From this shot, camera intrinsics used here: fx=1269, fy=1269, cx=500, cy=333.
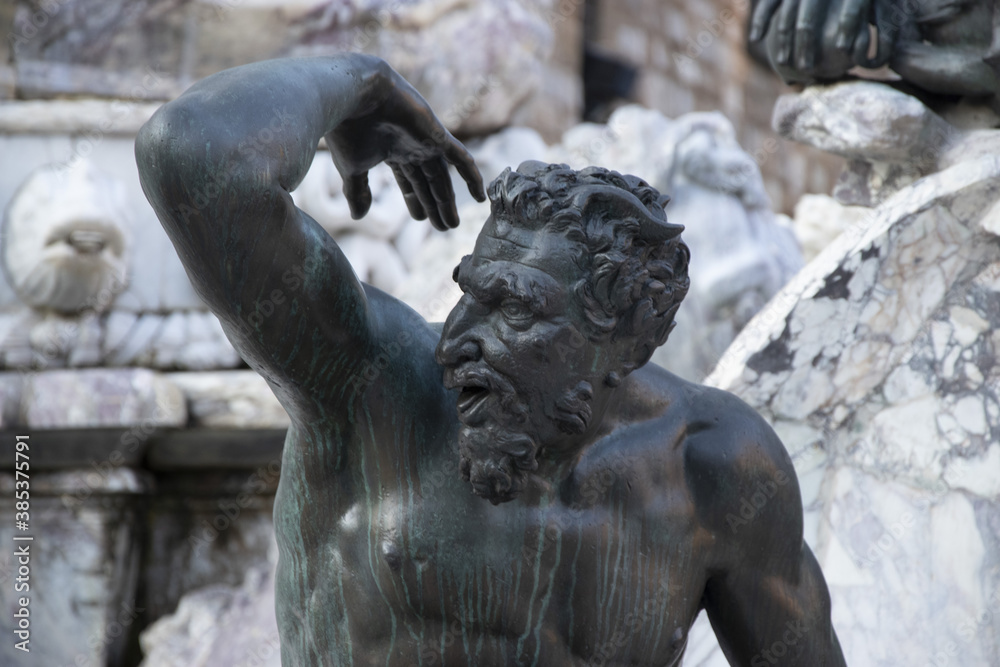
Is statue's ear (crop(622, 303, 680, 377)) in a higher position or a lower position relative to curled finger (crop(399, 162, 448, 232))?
lower

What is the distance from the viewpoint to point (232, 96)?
4.07 ft

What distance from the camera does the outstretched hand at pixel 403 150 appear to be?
4.89ft

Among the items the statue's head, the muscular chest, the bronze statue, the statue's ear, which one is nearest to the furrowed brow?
the statue's head

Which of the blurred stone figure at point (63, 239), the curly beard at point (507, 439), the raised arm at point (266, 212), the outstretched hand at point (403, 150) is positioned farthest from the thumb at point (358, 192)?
the blurred stone figure at point (63, 239)

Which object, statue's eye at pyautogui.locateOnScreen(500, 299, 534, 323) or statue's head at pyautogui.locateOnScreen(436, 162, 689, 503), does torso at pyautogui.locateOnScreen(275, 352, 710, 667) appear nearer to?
statue's head at pyautogui.locateOnScreen(436, 162, 689, 503)

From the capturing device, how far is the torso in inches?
53.7

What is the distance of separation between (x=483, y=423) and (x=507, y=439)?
30 millimetres

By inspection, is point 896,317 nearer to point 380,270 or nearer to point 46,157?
point 380,270

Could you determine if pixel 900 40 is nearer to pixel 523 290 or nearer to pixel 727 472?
pixel 727 472

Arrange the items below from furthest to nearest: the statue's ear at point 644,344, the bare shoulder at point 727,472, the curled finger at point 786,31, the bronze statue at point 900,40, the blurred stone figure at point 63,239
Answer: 1. the blurred stone figure at point 63,239
2. the curled finger at point 786,31
3. the bronze statue at point 900,40
4. the bare shoulder at point 727,472
5. the statue's ear at point 644,344

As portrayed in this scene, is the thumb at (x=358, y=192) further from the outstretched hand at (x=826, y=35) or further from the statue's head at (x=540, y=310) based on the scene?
the outstretched hand at (x=826, y=35)

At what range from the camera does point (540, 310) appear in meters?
1.25

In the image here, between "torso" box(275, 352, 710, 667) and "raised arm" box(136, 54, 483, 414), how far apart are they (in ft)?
0.37

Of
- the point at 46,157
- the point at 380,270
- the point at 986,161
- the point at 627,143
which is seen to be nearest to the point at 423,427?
the point at 986,161
